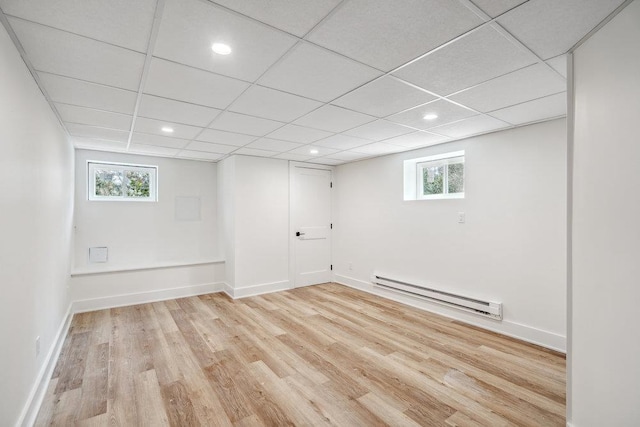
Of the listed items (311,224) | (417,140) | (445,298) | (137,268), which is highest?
(417,140)

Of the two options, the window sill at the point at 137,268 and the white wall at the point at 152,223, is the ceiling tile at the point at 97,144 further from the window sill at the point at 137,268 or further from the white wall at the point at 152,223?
the window sill at the point at 137,268

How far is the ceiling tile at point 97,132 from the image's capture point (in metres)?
3.25

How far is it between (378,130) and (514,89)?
1.40 meters

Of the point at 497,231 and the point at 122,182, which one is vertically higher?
the point at 122,182

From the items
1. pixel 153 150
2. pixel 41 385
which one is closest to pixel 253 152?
pixel 153 150

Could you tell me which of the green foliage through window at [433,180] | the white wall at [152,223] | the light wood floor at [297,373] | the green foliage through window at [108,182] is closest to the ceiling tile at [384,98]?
the green foliage through window at [433,180]

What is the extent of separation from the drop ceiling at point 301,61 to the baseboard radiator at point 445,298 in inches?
83.7

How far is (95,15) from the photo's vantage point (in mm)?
1394

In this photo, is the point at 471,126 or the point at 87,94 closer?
the point at 87,94

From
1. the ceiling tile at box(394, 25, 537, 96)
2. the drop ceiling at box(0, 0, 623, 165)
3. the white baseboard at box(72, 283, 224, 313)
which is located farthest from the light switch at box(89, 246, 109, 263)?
the ceiling tile at box(394, 25, 537, 96)

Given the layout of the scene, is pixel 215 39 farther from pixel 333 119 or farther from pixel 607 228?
pixel 607 228

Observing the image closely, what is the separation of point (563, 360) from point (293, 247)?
4.00m

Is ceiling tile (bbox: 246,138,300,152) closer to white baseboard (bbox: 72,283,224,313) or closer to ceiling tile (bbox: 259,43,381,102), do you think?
ceiling tile (bbox: 259,43,381,102)

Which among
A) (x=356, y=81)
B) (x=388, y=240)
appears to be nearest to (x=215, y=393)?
(x=356, y=81)
